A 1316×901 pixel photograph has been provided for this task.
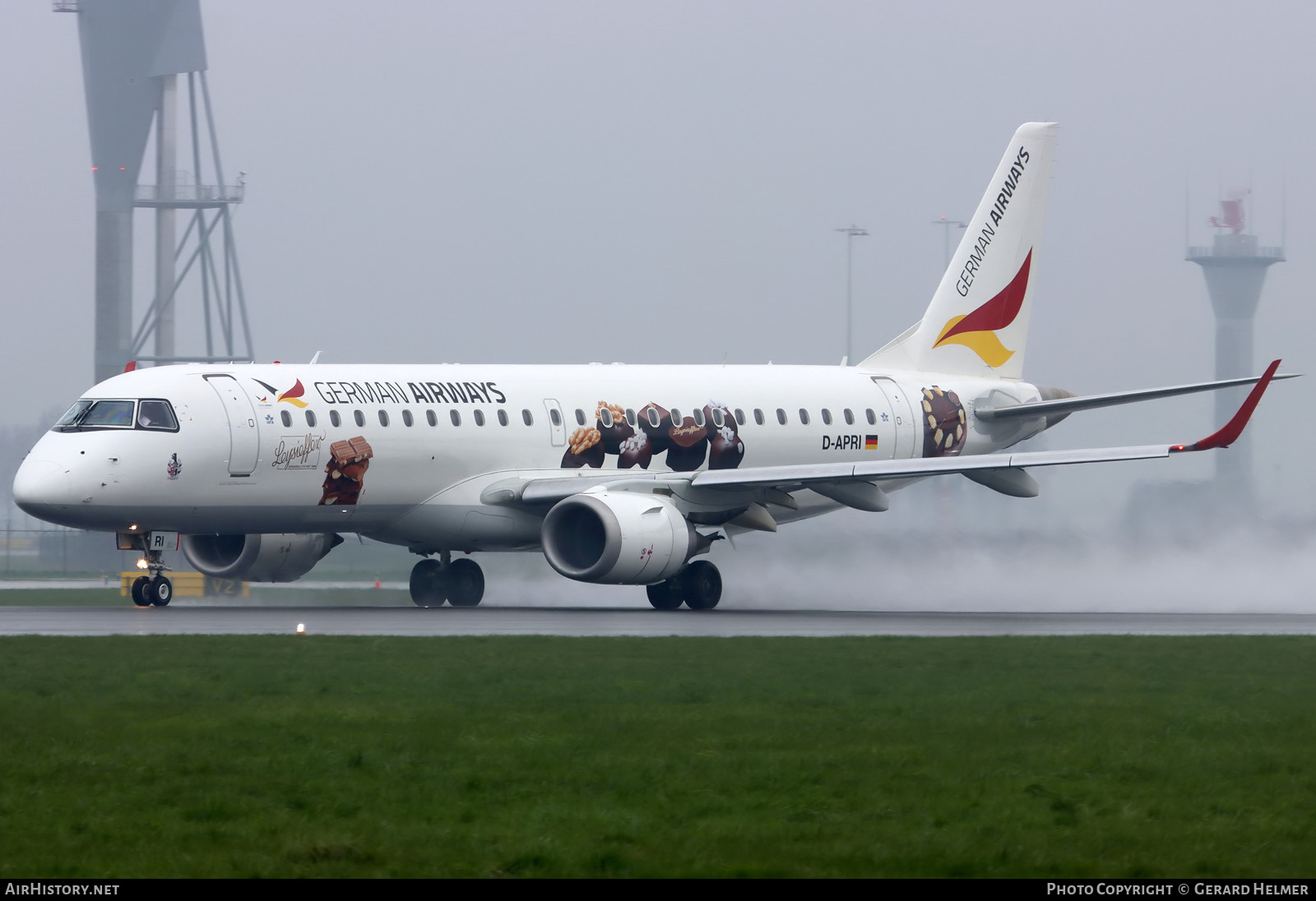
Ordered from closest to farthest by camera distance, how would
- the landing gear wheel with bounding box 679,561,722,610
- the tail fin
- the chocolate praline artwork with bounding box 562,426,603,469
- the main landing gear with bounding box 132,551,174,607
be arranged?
the main landing gear with bounding box 132,551,174,607 → the landing gear wheel with bounding box 679,561,722,610 → the chocolate praline artwork with bounding box 562,426,603,469 → the tail fin

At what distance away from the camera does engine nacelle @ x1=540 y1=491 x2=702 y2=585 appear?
2973cm

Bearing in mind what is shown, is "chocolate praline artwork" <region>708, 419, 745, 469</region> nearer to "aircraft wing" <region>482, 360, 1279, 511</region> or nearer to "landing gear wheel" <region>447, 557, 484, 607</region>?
"aircraft wing" <region>482, 360, 1279, 511</region>

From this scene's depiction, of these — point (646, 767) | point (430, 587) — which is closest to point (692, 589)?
point (430, 587)

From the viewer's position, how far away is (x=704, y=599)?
108 feet

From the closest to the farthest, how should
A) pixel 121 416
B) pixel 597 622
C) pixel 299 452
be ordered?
pixel 597 622
pixel 121 416
pixel 299 452

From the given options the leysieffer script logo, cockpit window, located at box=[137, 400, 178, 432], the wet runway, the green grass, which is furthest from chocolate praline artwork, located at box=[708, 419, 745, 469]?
the green grass

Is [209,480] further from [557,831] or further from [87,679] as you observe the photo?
[557,831]

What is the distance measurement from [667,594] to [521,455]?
3.40 metres

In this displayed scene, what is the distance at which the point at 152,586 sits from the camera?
30.2m

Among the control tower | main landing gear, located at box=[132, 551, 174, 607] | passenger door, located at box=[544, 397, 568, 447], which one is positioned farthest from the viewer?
the control tower

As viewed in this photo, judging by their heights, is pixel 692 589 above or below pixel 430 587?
above

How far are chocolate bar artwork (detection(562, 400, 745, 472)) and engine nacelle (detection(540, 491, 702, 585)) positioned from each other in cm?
231

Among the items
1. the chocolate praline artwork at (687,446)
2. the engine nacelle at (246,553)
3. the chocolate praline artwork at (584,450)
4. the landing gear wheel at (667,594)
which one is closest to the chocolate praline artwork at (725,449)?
the chocolate praline artwork at (687,446)

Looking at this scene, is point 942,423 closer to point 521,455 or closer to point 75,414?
point 521,455
